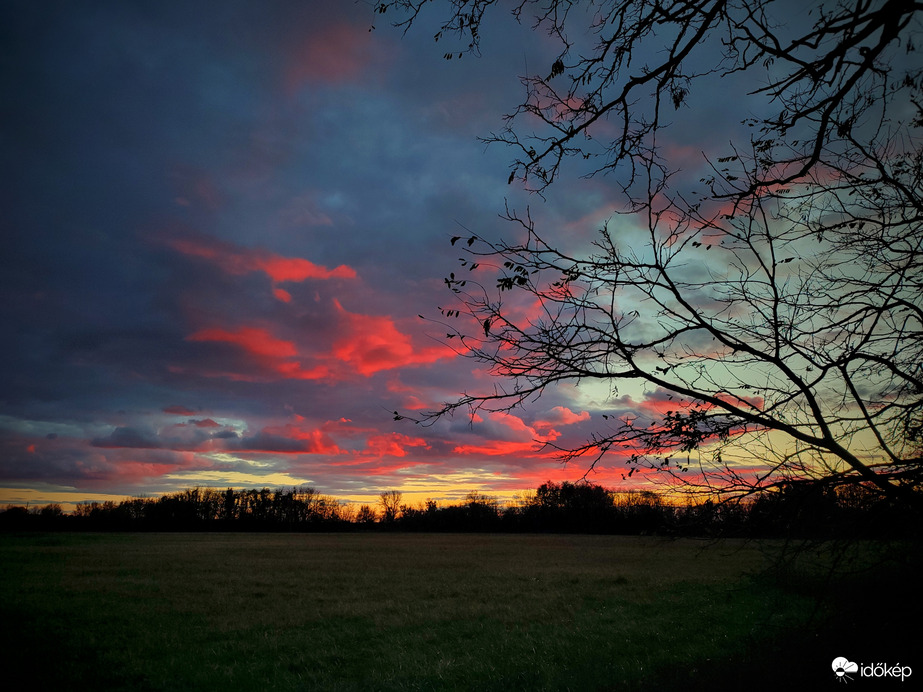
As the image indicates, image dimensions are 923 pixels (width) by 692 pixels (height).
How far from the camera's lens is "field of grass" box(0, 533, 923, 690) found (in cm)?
989

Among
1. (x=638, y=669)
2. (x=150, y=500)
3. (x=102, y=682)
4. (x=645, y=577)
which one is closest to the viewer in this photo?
(x=638, y=669)

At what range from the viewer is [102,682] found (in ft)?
35.0

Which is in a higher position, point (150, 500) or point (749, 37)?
point (749, 37)

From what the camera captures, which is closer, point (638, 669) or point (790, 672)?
point (790, 672)

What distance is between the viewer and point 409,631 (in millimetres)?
15383

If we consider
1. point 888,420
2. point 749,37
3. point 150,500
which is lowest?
point 150,500

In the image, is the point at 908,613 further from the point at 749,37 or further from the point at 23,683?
the point at 23,683

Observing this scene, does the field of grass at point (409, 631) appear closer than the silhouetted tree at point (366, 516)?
Yes

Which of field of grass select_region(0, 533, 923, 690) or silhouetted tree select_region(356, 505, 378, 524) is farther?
silhouetted tree select_region(356, 505, 378, 524)

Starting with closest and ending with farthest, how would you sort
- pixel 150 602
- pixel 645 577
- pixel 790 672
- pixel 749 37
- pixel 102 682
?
pixel 749 37 < pixel 790 672 < pixel 102 682 < pixel 150 602 < pixel 645 577

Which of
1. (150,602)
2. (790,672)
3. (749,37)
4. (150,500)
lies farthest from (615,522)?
(150,500)

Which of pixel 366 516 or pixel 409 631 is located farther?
pixel 366 516

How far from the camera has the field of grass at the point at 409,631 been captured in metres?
9.89

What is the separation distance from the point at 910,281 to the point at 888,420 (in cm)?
133
